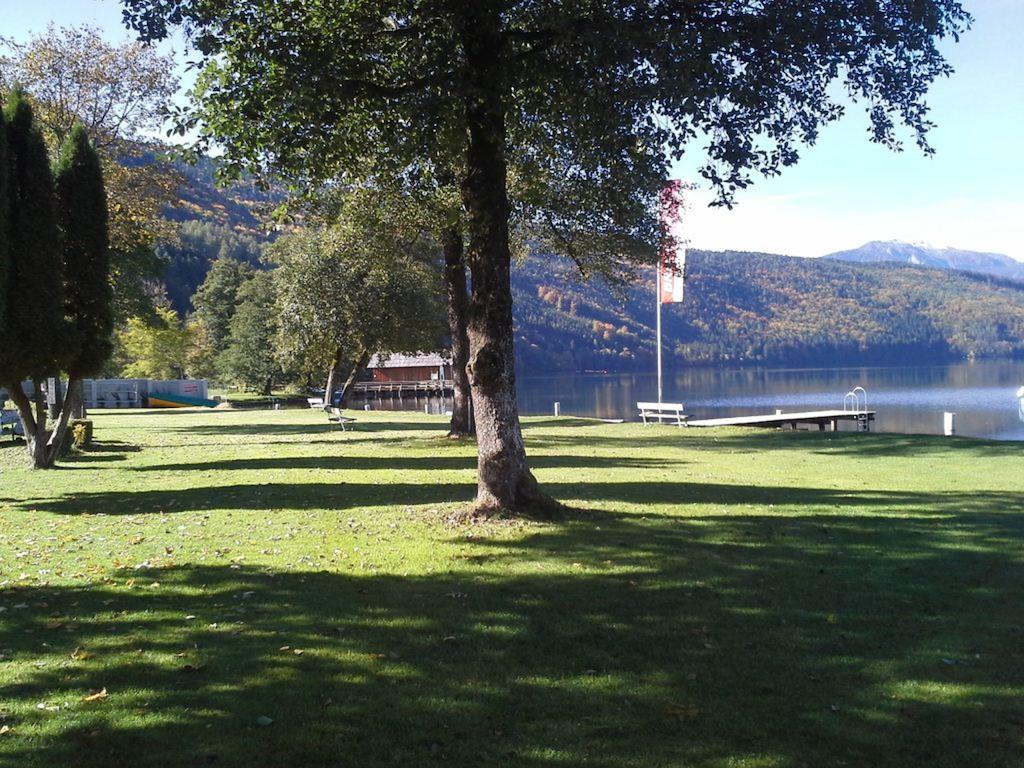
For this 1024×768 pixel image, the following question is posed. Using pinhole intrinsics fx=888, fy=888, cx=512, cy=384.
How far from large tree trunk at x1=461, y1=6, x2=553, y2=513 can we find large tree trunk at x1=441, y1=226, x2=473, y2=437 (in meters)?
10.3

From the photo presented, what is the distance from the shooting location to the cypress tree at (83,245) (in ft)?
56.7

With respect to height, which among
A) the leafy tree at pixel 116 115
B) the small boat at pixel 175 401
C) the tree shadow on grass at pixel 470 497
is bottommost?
the tree shadow on grass at pixel 470 497

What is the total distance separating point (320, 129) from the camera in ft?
33.3

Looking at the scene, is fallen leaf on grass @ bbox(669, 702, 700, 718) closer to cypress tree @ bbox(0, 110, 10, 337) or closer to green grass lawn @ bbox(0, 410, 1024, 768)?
green grass lawn @ bbox(0, 410, 1024, 768)

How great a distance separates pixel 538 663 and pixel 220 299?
282ft

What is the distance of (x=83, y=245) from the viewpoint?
1748 cm

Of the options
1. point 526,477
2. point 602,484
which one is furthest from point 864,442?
point 526,477

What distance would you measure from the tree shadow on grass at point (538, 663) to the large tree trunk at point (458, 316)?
47.7ft

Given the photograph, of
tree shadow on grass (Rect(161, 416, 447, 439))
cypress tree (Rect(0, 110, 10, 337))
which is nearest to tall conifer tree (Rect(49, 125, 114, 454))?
cypress tree (Rect(0, 110, 10, 337))

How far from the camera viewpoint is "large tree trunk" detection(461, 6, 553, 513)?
34.6ft

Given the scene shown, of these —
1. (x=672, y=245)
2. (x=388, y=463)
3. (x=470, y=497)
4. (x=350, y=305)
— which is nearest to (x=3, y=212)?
(x=470, y=497)

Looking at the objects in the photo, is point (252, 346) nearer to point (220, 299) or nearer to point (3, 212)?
point (220, 299)

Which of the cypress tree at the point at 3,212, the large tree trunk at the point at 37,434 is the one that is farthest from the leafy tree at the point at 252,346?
the cypress tree at the point at 3,212

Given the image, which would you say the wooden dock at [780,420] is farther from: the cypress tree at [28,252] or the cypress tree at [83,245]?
the cypress tree at [28,252]
